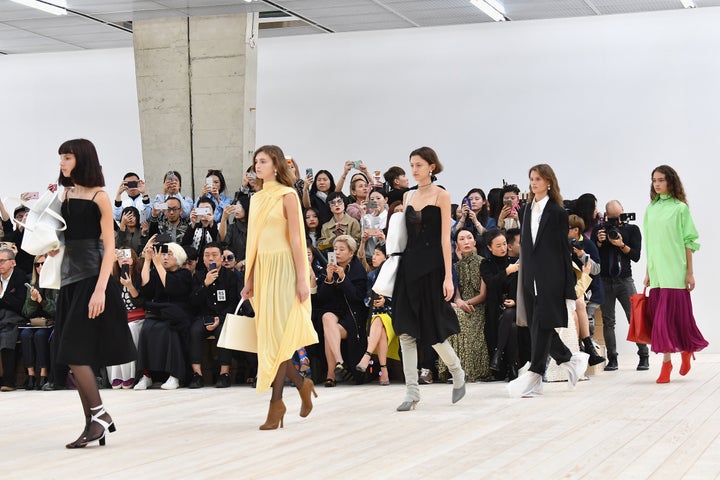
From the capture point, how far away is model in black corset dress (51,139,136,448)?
5.04 metres

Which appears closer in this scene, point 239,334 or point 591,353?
point 239,334

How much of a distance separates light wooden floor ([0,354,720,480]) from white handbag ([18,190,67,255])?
3.25 ft

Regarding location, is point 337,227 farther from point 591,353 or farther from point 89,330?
point 89,330

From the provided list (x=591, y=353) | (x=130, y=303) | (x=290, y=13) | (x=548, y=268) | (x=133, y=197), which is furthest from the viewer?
(x=290, y=13)

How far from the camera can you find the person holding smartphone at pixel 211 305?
28.4 ft

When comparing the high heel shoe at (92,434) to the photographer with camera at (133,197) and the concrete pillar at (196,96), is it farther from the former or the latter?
the concrete pillar at (196,96)

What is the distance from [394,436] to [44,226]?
6.51 feet

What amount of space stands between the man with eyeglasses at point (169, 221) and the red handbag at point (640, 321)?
4.41m

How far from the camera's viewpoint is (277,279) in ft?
18.3

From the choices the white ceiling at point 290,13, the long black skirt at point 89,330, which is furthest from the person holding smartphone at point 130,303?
the long black skirt at point 89,330

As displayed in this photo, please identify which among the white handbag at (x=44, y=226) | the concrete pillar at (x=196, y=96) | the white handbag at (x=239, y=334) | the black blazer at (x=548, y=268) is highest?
the concrete pillar at (x=196, y=96)

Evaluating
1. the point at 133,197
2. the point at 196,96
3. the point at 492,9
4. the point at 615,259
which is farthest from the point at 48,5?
the point at 615,259

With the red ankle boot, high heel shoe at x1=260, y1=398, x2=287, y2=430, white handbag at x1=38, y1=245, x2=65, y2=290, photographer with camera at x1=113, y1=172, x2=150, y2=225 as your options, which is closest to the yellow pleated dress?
high heel shoe at x1=260, y1=398, x2=287, y2=430

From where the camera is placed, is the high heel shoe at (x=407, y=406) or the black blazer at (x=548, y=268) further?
the black blazer at (x=548, y=268)
